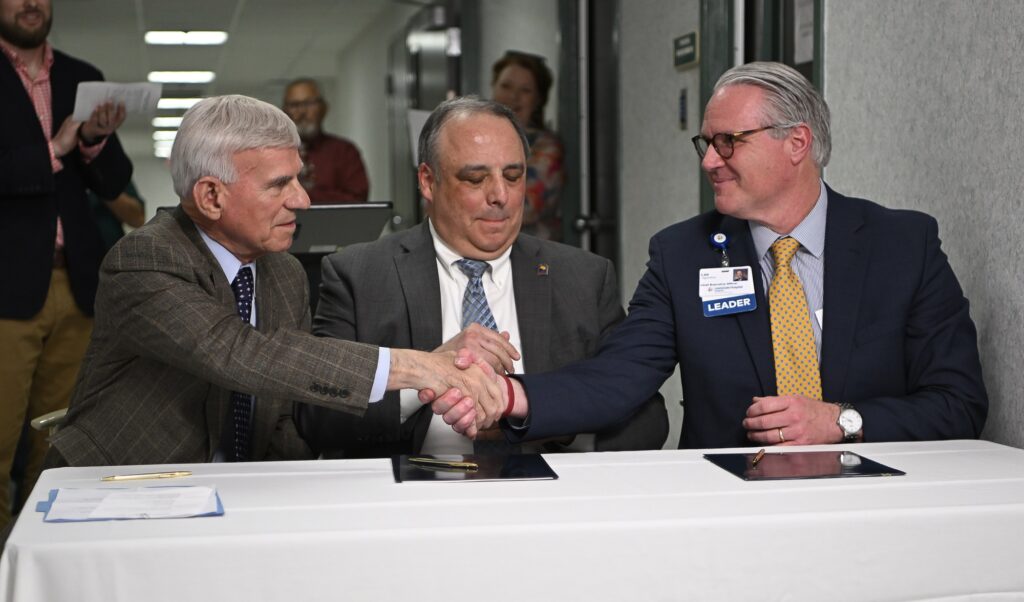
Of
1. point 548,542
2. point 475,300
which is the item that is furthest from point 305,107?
point 548,542

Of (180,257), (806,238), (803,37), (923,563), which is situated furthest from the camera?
(803,37)

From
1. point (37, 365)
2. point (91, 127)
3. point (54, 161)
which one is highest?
point (91, 127)

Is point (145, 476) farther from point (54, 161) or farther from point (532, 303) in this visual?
point (54, 161)

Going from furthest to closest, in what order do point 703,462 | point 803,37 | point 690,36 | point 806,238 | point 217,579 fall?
point 690,36, point 803,37, point 806,238, point 703,462, point 217,579

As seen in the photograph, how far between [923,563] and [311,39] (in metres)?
9.37

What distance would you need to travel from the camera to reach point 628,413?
2.28m

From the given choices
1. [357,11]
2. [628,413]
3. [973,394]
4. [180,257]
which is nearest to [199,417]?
[180,257]

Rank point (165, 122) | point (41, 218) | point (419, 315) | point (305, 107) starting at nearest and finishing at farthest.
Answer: point (419, 315)
point (41, 218)
point (305, 107)
point (165, 122)

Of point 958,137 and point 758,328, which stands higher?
point 958,137

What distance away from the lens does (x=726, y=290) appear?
7.42 ft

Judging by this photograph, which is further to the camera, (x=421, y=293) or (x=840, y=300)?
(x=421, y=293)

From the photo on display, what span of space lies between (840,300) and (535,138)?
283cm

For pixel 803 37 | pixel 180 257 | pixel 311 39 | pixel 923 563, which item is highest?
pixel 311 39

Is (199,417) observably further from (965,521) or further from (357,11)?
(357,11)
